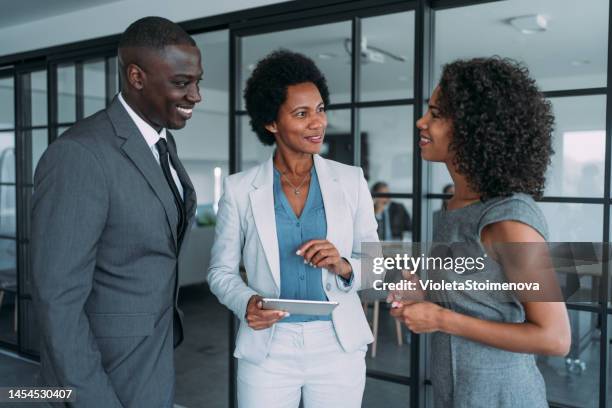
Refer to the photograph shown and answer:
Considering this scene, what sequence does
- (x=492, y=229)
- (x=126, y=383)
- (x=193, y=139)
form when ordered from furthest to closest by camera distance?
1. (x=193, y=139)
2. (x=126, y=383)
3. (x=492, y=229)

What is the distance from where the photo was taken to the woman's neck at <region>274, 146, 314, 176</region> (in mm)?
1827

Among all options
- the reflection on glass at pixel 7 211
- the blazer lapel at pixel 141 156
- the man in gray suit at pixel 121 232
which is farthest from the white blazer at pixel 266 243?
the reflection on glass at pixel 7 211

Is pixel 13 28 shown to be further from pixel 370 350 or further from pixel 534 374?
pixel 534 374

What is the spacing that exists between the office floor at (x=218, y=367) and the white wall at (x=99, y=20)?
204cm

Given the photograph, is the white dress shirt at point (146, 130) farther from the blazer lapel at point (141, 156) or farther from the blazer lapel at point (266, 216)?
the blazer lapel at point (266, 216)

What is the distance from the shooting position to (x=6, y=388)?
349cm

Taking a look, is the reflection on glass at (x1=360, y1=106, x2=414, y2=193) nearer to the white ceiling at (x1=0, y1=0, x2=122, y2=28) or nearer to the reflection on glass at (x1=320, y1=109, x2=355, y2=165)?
the reflection on glass at (x1=320, y1=109, x2=355, y2=165)

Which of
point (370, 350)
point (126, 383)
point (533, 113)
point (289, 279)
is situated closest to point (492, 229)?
point (533, 113)

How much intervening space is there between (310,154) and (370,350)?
2641mm

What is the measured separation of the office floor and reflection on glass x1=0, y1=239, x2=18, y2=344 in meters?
0.01

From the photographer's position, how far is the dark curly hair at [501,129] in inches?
43.3

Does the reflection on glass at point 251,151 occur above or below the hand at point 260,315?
above

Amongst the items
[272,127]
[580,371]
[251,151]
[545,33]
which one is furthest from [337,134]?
[272,127]

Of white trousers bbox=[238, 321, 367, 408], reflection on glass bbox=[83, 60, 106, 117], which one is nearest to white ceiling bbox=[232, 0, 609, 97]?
reflection on glass bbox=[83, 60, 106, 117]
